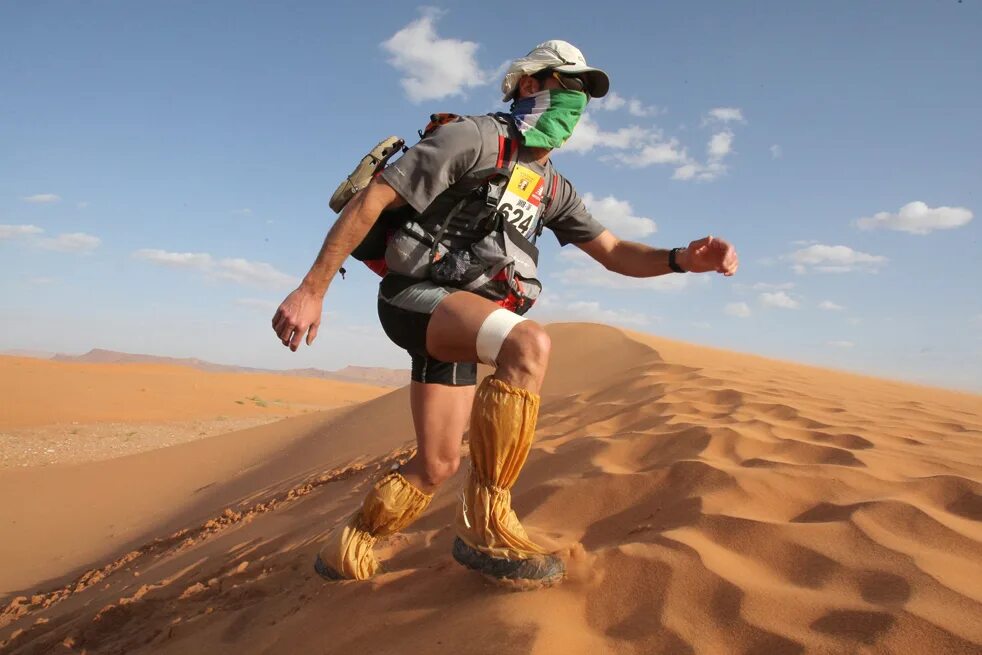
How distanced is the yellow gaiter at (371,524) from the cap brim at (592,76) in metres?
1.64

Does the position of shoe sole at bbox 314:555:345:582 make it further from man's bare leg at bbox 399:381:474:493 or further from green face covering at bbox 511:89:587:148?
green face covering at bbox 511:89:587:148

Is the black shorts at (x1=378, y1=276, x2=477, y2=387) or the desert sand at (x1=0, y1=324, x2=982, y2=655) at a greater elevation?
the black shorts at (x1=378, y1=276, x2=477, y2=387)

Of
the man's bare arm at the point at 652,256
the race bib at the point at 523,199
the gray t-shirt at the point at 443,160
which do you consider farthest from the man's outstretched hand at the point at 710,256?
the gray t-shirt at the point at 443,160

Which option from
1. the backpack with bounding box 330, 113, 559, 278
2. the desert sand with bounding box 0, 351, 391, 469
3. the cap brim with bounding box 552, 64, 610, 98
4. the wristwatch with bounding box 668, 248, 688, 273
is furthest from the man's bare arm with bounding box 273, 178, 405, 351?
the desert sand with bounding box 0, 351, 391, 469

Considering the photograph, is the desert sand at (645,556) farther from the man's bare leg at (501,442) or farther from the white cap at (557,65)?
the white cap at (557,65)

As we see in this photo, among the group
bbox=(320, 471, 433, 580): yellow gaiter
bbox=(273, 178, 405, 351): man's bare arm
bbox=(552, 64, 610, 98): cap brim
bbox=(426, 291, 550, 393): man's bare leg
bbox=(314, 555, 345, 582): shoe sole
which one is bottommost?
bbox=(314, 555, 345, 582): shoe sole

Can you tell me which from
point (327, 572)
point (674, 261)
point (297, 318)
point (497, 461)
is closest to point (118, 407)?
point (327, 572)

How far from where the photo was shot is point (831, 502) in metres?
2.38

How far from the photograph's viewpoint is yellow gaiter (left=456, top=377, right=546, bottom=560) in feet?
6.54

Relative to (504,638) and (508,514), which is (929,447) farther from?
(504,638)

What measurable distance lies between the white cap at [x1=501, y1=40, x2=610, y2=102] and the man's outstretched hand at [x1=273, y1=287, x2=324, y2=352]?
45.6 inches

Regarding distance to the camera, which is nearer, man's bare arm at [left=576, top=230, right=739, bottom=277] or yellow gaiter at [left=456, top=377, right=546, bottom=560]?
yellow gaiter at [left=456, top=377, right=546, bottom=560]

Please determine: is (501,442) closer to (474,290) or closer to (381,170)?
(474,290)

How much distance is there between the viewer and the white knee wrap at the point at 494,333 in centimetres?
203
